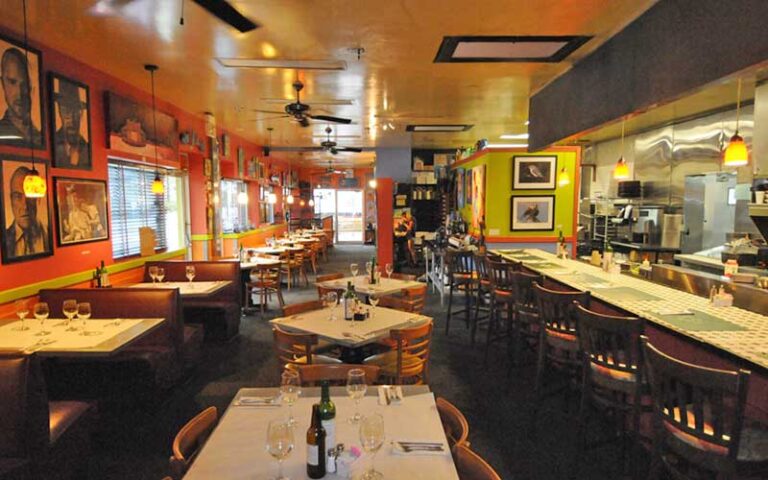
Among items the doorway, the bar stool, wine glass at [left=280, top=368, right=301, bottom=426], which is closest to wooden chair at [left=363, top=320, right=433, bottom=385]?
wine glass at [left=280, top=368, right=301, bottom=426]

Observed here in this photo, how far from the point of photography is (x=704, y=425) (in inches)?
79.4

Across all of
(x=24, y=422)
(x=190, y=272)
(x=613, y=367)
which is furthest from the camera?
(x=190, y=272)

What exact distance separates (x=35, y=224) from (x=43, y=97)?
4.11 ft

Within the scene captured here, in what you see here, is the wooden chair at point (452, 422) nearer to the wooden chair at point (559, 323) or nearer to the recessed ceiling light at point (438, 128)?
the wooden chair at point (559, 323)

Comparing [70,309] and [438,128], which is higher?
[438,128]

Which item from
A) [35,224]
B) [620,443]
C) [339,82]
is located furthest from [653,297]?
[35,224]

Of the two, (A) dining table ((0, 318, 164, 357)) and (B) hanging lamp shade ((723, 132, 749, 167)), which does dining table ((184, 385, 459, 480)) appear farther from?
(B) hanging lamp shade ((723, 132, 749, 167))

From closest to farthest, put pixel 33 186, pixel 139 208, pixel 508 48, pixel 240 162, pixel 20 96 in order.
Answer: pixel 33 186, pixel 20 96, pixel 508 48, pixel 139 208, pixel 240 162

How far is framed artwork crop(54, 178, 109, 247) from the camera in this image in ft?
15.1

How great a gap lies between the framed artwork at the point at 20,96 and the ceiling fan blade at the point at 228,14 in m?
2.09

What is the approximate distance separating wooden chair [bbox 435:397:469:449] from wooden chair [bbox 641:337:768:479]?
96 centimetres

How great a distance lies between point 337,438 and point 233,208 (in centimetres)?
916

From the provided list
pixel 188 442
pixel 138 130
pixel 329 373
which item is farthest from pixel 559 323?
pixel 138 130

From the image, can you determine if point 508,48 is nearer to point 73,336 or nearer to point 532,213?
point 532,213
